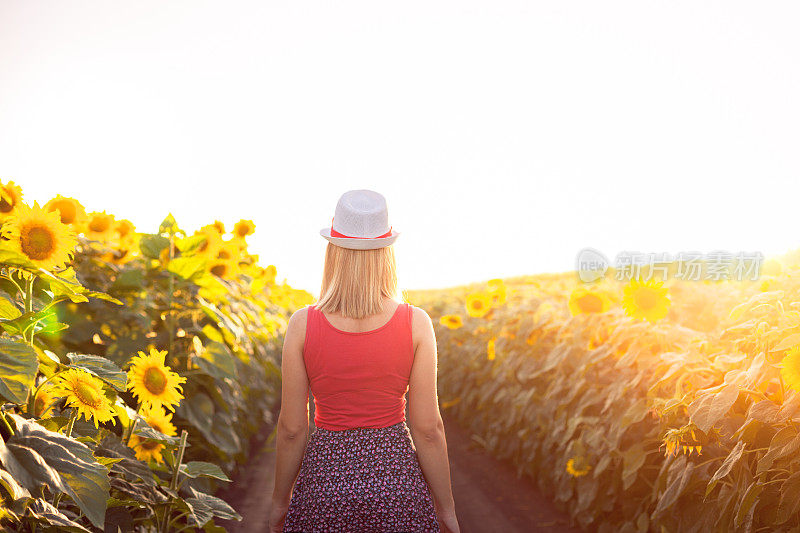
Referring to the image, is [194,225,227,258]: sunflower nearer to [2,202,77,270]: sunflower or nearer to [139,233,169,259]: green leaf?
[139,233,169,259]: green leaf

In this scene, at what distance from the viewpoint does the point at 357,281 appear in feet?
7.50

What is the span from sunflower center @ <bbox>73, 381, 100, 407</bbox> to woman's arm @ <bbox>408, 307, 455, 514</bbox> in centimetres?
101

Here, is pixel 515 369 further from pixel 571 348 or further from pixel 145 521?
pixel 145 521

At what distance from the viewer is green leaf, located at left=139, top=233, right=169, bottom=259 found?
155 inches

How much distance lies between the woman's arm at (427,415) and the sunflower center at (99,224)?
2.79 metres

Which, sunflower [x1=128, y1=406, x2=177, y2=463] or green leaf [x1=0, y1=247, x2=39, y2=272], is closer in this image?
green leaf [x1=0, y1=247, x2=39, y2=272]

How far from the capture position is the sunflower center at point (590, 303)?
16.3 feet

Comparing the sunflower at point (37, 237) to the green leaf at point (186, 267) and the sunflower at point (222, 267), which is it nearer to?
the green leaf at point (186, 267)

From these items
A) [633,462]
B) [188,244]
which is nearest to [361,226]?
[188,244]

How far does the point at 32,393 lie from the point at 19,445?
392 millimetres

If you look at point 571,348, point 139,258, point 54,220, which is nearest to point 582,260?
point 571,348

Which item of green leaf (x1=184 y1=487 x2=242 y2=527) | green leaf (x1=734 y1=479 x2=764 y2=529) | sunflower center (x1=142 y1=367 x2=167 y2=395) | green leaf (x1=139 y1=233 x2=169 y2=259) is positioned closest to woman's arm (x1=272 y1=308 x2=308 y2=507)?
green leaf (x1=184 y1=487 x2=242 y2=527)

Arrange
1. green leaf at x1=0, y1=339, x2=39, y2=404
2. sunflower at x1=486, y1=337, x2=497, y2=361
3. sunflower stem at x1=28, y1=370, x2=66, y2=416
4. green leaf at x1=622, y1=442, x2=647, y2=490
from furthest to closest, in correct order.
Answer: sunflower at x1=486, y1=337, x2=497, y2=361 < green leaf at x1=622, y1=442, x2=647, y2=490 < sunflower stem at x1=28, y1=370, x2=66, y2=416 < green leaf at x1=0, y1=339, x2=39, y2=404

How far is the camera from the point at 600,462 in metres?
4.04
